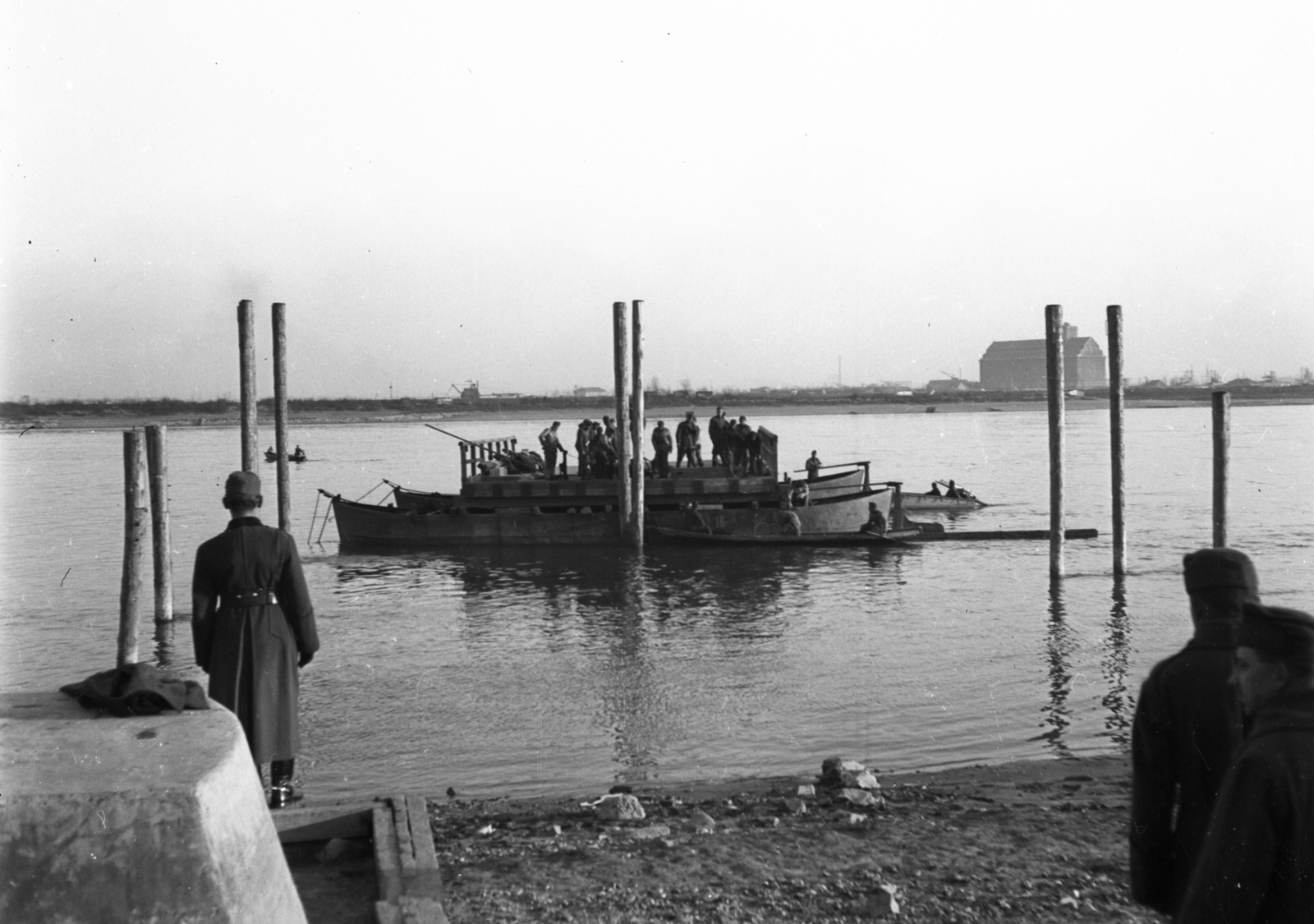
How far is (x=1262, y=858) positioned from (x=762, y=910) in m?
3.11

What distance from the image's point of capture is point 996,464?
6153cm

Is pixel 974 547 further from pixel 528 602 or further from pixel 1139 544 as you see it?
pixel 528 602

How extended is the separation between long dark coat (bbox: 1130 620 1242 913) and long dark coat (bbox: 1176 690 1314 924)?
911 mm

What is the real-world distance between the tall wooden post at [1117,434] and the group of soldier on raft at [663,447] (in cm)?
856

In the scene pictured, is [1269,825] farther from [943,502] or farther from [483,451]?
[943,502]

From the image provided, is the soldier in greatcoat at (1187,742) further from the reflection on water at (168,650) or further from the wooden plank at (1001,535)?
the wooden plank at (1001,535)

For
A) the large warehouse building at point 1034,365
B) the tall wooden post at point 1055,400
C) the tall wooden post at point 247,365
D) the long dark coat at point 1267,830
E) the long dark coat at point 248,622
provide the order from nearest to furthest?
1. the long dark coat at point 1267,830
2. the long dark coat at point 248,622
3. the tall wooden post at point 247,365
4. the tall wooden post at point 1055,400
5. the large warehouse building at point 1034,365

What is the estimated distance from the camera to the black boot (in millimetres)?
6945

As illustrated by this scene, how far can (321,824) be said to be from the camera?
6117mm

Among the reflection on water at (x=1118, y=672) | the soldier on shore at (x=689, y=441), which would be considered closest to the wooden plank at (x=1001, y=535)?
the soldier on shore at (x=689, y=441)

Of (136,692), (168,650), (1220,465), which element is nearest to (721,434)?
(1220,465)

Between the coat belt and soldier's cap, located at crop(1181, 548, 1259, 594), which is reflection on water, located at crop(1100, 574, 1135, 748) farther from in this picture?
the coat belt

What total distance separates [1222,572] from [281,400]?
21989 mm

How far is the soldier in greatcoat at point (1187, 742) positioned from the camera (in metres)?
3.60
